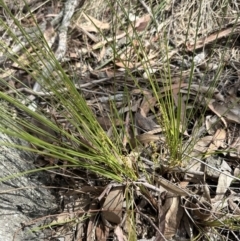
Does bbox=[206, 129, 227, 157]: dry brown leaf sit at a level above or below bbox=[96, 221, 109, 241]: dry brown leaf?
below

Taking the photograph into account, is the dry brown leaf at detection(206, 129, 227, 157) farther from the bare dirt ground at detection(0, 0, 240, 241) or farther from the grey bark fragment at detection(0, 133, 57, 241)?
the grey bark fragment at detection(0, 133, 57, 241)

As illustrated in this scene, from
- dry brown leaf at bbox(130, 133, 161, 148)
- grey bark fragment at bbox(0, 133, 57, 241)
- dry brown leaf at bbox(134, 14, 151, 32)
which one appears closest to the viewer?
grey bark fragment at bbox(0, 133, 57, 241)

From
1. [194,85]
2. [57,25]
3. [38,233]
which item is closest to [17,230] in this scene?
→ [38,233]

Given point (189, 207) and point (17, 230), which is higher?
point (17, 230)

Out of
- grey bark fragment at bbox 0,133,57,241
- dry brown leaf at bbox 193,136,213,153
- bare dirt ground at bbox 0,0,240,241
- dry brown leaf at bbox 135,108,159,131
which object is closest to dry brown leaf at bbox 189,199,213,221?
bare dirt ground at bbox 0,0,240,241

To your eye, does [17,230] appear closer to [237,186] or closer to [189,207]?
[189,207]

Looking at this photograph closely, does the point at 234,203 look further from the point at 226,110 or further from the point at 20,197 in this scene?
the point at 20,197

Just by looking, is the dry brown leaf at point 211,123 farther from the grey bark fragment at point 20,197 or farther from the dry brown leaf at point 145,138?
the grey bark fragment at point 20,197

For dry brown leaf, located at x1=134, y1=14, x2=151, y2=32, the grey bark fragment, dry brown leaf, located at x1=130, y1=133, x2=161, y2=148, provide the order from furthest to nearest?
dry brown leaf, located at x1=134, y1=14, x2=151, y2=32 → dry brown leaf, located at x1=130, y1=133, x2=161, y2=148 → the grey bark fragment
